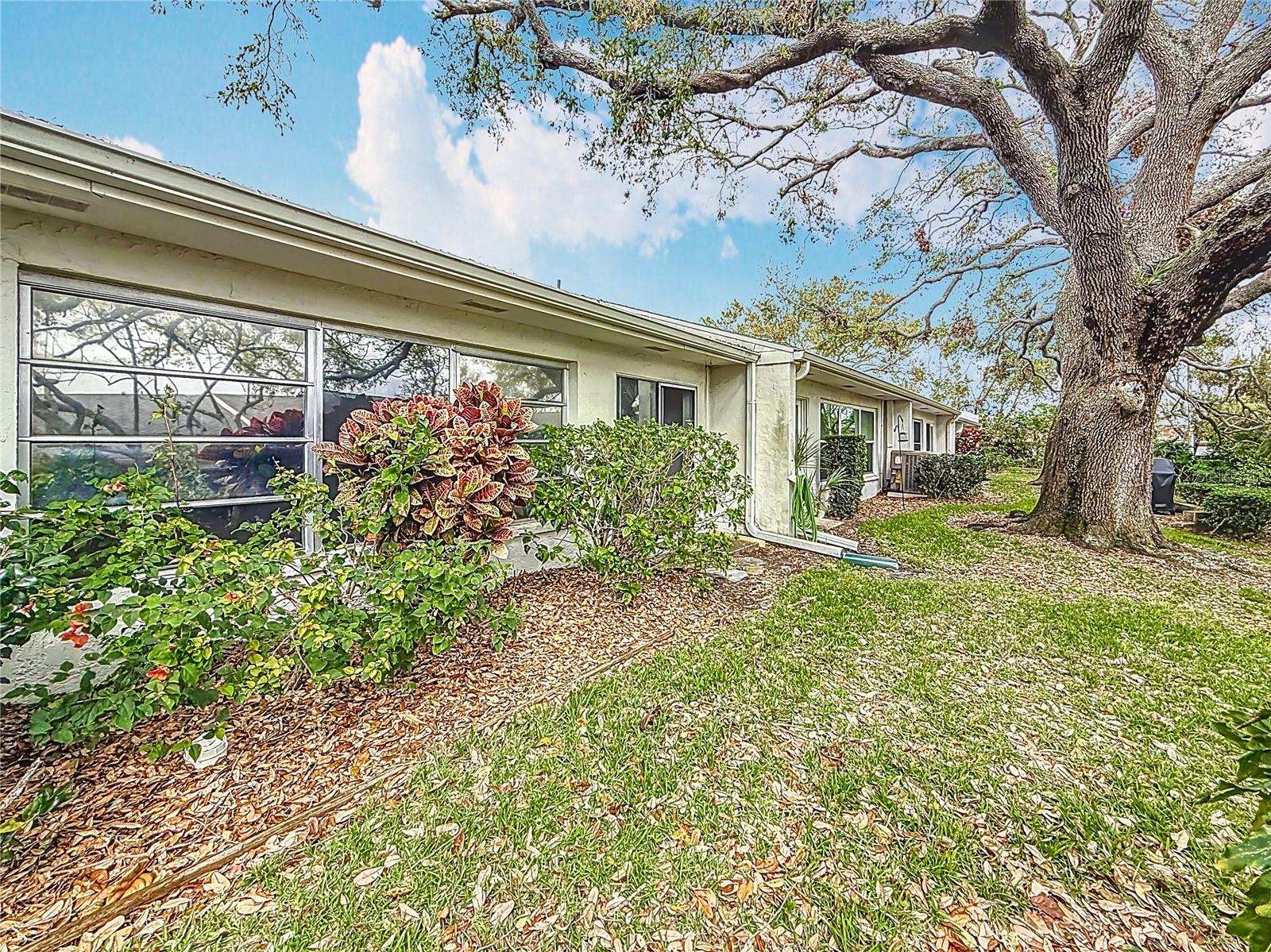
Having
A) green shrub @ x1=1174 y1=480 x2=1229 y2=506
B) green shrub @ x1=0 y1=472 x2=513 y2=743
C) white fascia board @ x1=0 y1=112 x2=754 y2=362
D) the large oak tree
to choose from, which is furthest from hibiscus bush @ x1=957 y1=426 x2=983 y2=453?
green shrub @ x1=0 y1=472 x2=513 y2=743

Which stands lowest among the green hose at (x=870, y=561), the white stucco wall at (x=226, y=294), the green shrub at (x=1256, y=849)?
the green hose at (x=870, y=561)

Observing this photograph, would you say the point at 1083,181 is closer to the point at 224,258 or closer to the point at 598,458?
the point at 598,458

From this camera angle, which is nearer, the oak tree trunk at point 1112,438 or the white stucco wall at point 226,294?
the white stucco wall at point 226,294

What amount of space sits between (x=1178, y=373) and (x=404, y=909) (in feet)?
68.0

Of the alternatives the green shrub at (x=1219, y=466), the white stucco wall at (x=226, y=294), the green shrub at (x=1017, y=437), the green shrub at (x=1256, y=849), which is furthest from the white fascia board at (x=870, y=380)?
the green shrub at (x=1256, y=849)

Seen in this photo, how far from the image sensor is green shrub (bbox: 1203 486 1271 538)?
8.70 meters

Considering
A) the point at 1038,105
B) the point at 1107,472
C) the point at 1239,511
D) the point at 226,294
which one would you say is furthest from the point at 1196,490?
the point at 226,294

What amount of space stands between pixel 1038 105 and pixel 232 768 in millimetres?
12779

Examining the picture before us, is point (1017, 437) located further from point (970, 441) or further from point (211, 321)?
point (211, 321)

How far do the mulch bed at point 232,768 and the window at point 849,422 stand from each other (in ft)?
32.2

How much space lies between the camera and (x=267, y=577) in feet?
8.58

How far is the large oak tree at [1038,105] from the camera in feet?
21.4

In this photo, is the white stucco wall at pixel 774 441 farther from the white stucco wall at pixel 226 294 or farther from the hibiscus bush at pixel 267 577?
the hibiscus bush at pixel 267 577

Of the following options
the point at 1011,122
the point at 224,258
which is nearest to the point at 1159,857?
the point at 224,258
